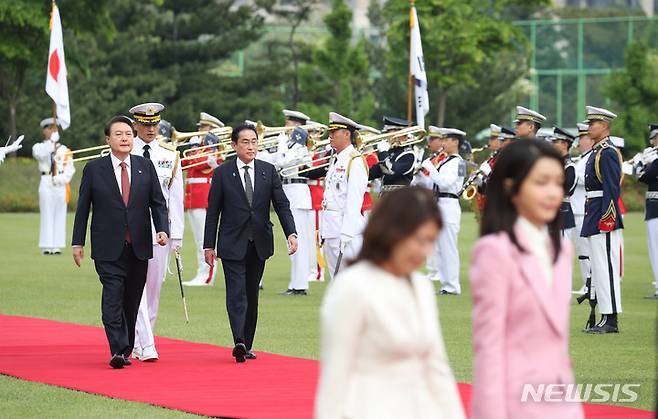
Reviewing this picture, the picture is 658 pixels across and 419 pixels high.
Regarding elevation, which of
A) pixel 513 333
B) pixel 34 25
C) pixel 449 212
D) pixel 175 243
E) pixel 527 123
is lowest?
A: pixel 513 333

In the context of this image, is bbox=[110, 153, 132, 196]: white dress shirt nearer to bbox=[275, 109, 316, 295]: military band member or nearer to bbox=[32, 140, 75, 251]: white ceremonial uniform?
bbox=[275, 109, 316, 295]: military band member

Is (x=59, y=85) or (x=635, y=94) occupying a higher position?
(x=635, y=94)

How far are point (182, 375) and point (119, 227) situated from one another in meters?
1.34

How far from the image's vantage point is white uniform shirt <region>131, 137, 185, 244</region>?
13.2 metres

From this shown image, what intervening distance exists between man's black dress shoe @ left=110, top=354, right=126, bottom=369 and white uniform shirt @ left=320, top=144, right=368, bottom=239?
379 cm

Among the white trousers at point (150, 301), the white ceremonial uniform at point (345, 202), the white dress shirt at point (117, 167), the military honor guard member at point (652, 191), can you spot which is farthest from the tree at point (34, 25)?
the white dress shirt at point (117, 167)

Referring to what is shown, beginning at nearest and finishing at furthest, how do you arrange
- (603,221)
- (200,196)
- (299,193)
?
(603,221) → (299,193) → (200,196)

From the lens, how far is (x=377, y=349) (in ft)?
17.6

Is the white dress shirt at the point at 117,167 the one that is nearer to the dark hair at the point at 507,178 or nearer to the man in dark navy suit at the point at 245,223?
the man in dark navy suit at the point at 245,223

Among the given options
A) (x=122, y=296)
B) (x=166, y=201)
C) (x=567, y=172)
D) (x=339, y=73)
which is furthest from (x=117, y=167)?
(x=339, y=73)

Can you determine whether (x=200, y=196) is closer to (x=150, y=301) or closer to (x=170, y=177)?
(x=170, y=177)

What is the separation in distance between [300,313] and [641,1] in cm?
9414

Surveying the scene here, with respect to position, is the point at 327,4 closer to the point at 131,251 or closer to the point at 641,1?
the point at 641,1

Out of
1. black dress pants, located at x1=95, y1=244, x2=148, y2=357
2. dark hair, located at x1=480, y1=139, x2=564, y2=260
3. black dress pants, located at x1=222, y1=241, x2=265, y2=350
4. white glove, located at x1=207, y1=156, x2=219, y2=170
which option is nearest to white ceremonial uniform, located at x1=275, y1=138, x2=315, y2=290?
white glove, located at x1=207, y1=156, x2=219, y2=170
